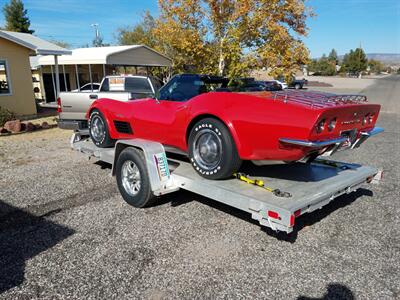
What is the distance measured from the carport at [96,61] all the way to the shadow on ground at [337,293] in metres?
17.1

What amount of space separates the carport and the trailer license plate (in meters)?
15.1

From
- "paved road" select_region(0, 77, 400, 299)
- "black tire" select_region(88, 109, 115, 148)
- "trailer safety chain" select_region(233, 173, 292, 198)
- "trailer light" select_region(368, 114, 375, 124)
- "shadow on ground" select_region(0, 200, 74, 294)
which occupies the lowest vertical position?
"paved road" select_region(0, 77, 400, 299)

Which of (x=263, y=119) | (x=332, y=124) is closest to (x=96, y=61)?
(x=263, y=119)

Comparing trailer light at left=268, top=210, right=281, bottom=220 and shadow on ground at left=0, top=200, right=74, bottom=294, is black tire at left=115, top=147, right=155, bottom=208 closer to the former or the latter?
shadow on ground at left=0, top=200, right=74, bottom=294

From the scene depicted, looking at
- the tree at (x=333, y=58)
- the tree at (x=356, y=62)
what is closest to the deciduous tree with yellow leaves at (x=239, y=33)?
the tree at (x=356, y=62)

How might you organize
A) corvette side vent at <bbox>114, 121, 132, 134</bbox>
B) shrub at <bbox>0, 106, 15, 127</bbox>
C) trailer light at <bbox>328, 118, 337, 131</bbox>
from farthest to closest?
shrub at <bbox>0, 106, 15, 127</bbox> → corvette side vent at <bbox>114, 121, 132, 134</bbox> → trailer light at <bbox>328, 118, 337, 131</bbox>

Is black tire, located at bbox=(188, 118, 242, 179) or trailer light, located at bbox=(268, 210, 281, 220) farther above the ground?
black tire, located at bbox=(188, 118, 242, 179)

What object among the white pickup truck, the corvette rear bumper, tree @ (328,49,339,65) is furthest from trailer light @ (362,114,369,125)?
tree @ (328,49,339,65)

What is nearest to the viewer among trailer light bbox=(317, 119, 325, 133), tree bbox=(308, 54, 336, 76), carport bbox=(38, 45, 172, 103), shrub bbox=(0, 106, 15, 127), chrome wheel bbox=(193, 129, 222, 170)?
trailer light bbox=(317, 119, 325, 133)

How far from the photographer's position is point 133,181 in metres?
4.72

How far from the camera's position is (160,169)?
425cm

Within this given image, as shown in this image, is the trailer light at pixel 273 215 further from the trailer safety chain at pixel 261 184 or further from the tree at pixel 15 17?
the tree at pixel 15 17

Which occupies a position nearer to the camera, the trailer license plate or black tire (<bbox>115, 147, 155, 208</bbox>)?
the trailer license plate

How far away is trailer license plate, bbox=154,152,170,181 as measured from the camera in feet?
13.9
